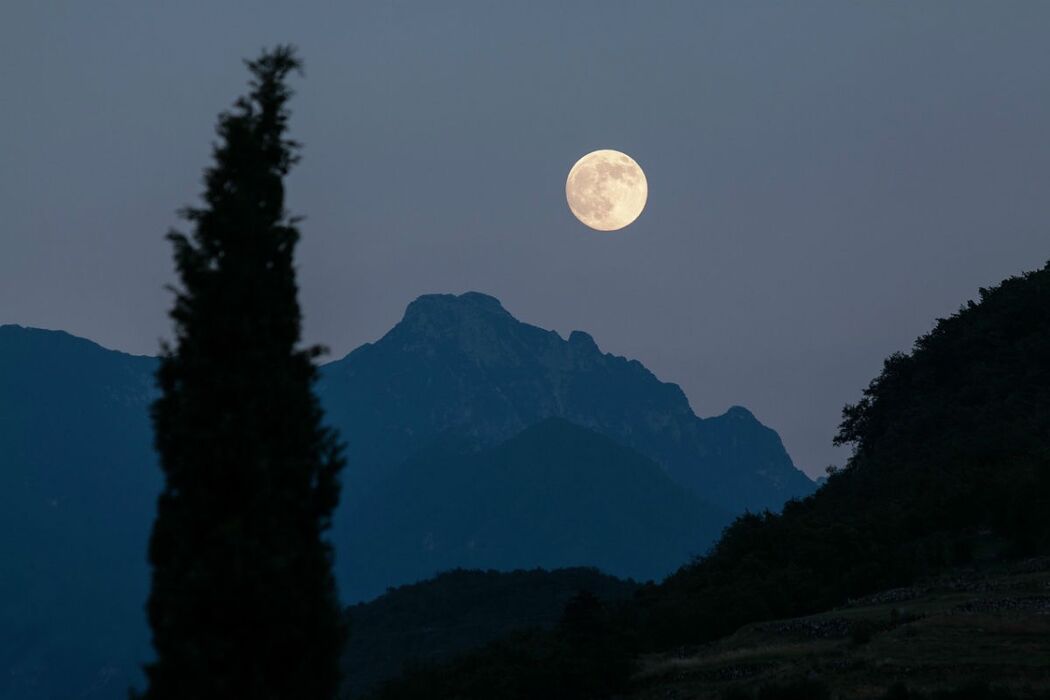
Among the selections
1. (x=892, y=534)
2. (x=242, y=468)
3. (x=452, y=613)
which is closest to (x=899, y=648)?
(x=242, y=468)

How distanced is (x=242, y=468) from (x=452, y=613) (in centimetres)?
13088

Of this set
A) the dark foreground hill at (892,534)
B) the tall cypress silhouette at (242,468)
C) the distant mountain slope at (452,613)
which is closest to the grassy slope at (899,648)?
the dark foreground hill at (892,534)

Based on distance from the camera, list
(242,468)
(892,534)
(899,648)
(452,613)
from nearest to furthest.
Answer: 1. (242,468)
2. (899,648)
3. (892,534)
4. (452,613)

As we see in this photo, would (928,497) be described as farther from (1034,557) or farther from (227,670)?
(227,670)

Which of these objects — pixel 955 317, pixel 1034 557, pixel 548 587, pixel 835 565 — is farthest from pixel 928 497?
pixel 548 587

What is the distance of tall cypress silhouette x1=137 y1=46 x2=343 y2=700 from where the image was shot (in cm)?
1838

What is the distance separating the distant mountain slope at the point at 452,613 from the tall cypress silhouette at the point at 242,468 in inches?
4050

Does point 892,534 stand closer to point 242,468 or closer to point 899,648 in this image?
point 899,648

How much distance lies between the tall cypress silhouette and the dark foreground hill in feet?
61.1

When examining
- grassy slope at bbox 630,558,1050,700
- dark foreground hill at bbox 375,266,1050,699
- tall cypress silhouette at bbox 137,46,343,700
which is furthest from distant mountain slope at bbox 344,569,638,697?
tall cypress silhouette at bbox 137,46,343,700

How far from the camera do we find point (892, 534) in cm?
6638

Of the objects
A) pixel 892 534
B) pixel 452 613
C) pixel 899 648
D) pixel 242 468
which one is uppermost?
pixel 452 613

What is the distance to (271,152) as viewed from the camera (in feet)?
69.6

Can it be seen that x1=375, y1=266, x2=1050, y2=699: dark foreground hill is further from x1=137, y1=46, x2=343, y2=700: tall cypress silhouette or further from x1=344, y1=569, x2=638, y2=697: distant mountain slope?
x1=344, y1=569, x2=638, y2=697: distant mountain slope
